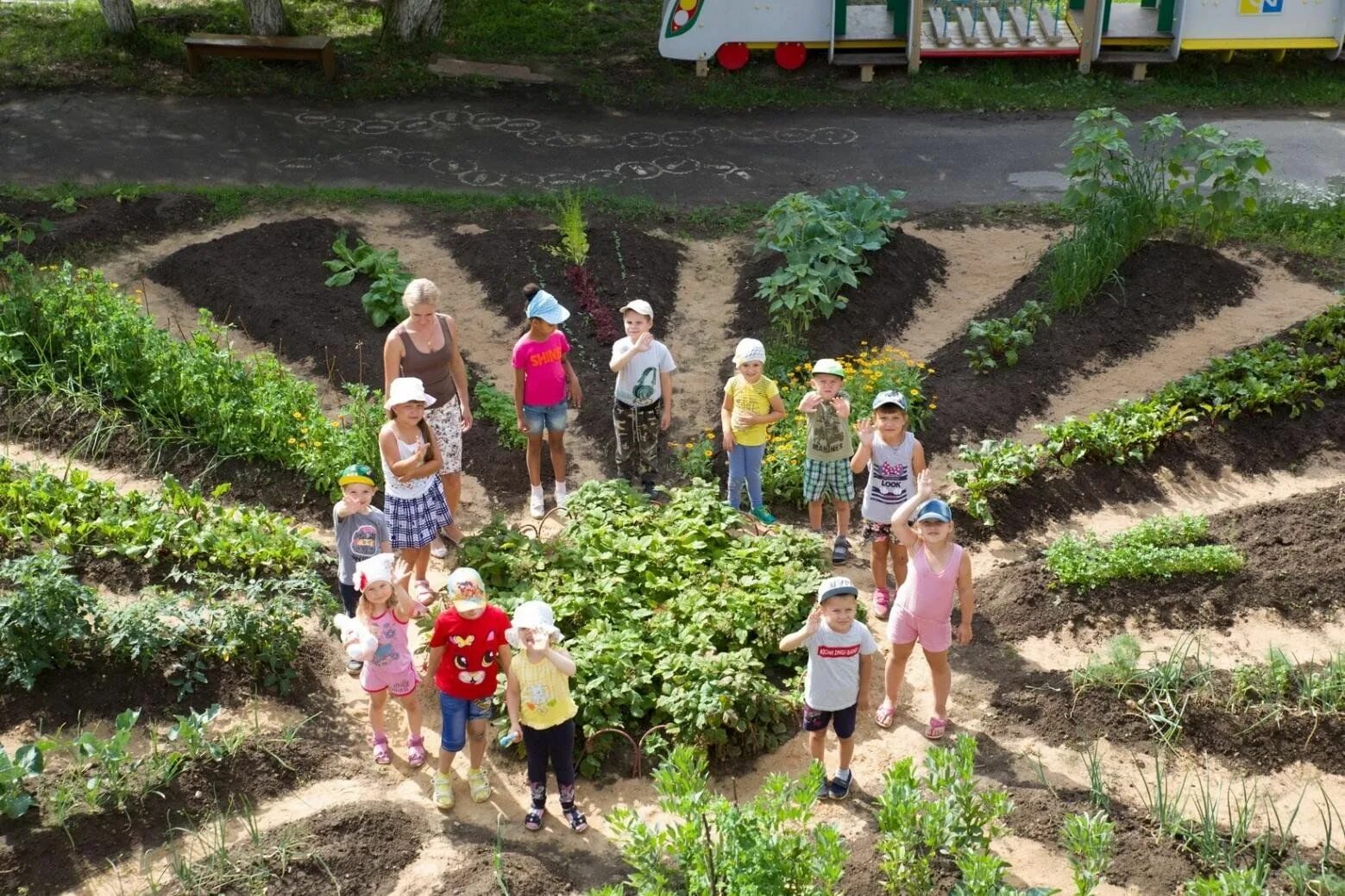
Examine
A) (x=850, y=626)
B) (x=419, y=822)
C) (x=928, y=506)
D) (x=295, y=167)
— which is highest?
(x=295, y=167)

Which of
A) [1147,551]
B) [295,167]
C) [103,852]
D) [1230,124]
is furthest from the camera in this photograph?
[1230,124]

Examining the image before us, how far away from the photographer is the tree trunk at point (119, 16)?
54.9 ft

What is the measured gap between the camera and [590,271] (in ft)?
35.9

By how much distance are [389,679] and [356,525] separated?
941 millimetres

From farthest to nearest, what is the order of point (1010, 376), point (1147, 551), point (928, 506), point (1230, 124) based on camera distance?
point (1230, 124) < point (1010, 376) < point (1147, 551) < point (928, 506)

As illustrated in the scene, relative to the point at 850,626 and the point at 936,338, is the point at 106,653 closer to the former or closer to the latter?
the point at 850,626

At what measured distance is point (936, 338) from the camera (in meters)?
10.5

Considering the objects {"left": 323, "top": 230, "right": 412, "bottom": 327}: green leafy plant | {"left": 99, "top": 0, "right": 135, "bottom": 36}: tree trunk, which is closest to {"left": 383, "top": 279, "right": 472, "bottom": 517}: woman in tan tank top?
{"left": 323, "top": 230, "right": 412, "bottom": 327}: green leafy plant

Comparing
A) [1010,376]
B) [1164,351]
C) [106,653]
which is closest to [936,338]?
[1010,376]

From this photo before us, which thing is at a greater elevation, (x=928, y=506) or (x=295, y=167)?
(x=295, y=167)

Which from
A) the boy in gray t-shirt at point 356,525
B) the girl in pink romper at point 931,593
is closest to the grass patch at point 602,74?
the boy in gray t-shirt at point 356,525

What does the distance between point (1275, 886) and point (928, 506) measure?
216cm

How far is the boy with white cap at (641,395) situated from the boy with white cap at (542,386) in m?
0.31

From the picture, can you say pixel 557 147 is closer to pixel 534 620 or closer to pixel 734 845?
pixel 534 620
